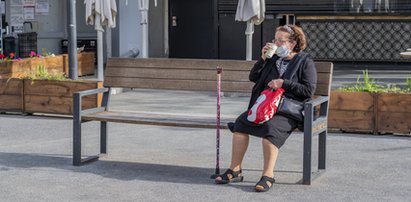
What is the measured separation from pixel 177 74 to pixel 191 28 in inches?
560

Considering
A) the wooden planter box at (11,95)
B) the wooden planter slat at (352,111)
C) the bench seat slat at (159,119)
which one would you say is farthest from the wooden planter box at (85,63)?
the bench seat slat at (159,119)

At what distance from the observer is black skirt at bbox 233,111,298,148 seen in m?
6.99

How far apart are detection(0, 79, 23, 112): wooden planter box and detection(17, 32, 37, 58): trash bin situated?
8.88m

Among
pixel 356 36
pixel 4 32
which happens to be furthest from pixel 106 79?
pixel 4 32

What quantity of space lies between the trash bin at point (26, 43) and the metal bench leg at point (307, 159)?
14307mm

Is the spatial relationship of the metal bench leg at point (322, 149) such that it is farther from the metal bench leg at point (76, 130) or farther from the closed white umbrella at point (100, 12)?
the closed white umbrella at point (100, 12)

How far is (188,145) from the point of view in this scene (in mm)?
9281

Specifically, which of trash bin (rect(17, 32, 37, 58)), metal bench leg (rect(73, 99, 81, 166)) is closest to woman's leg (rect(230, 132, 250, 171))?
metal bench leg (rect(73, 99, 81, 166))

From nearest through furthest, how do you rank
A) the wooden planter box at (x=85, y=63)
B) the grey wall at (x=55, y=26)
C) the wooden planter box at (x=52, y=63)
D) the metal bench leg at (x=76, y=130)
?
the metal bench leg at (x=76, y=130) < the wooden planter box at (x=52, y=63) < the wooden planter box at (x=85, y=63) < the grey wall at (x=55, y=26)

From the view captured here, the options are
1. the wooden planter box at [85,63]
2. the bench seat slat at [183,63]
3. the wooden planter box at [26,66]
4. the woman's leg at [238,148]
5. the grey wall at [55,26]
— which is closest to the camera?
the woman's leg at [238,148]

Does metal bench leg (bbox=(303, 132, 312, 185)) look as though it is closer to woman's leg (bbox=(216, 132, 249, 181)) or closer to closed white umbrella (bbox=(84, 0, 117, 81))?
woman's leg (bbox=(216, 132, 249, 181))

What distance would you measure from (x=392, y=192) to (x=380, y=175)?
2.35 ft

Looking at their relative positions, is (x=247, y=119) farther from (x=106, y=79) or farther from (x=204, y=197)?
(x=106, y=79)

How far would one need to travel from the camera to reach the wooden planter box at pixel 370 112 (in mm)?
9656
